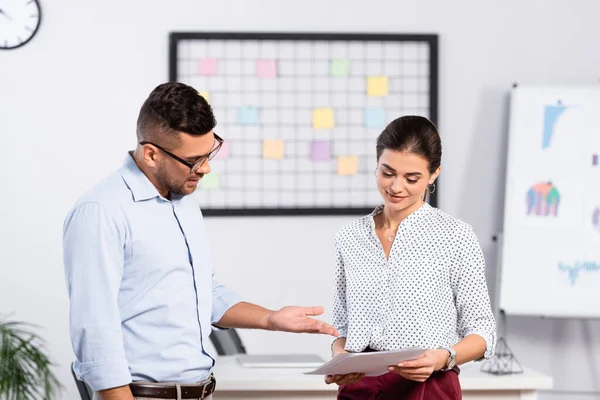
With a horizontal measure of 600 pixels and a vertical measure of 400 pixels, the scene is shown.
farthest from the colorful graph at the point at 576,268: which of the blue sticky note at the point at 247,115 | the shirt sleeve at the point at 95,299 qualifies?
the shirt sleeve at the point at 95,299

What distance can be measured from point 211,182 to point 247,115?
330 millimetres

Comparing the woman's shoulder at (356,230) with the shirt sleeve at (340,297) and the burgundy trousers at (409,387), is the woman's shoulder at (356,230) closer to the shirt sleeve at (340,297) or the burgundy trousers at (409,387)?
the shirt sleeve at (340,297)

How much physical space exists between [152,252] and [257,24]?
→ 2.17m

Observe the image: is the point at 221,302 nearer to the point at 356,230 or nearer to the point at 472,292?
the point at 356,230

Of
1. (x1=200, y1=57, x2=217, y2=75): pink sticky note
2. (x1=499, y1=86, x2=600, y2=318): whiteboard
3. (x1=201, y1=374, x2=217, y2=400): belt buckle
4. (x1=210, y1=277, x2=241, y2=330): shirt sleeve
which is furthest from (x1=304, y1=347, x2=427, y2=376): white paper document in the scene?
(x1=200, y1=57, x2=217, y2=75): pink sticky note

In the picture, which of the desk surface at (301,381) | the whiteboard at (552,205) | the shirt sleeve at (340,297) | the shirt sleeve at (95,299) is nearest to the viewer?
the shirt sleeve at (95,299)

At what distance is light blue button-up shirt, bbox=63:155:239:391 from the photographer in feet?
5.19

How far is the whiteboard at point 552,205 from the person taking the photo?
11.4 feet

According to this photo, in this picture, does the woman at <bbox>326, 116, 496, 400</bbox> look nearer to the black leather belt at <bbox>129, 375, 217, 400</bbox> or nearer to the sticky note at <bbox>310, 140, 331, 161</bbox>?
the black leather belt at <bbox>129, 375, 217, 400</bbox>

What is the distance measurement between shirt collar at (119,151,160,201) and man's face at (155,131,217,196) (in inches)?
1.1

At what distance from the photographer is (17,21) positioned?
3.53 meters

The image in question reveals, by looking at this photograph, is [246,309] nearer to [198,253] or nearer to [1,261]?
[198,253]

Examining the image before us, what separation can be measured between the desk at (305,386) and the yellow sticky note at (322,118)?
139 cm

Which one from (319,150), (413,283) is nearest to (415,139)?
(413,283)
